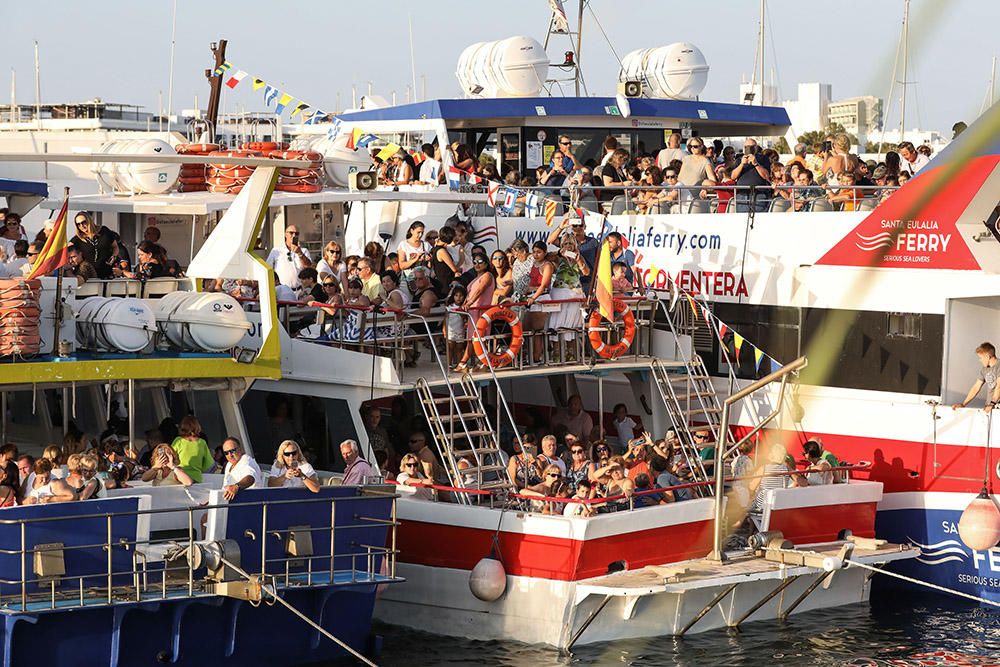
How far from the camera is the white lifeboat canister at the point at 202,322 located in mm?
14773

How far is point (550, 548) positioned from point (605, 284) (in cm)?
334

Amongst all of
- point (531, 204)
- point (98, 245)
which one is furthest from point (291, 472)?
point (531, 204)

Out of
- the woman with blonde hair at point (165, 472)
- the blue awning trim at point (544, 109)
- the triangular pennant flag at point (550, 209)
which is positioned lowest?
the woman with blonde hair at point (165, 472)

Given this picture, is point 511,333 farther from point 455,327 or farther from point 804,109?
point 804,109

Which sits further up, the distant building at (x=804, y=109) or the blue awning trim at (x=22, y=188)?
the distant building at (x=804, y=109)

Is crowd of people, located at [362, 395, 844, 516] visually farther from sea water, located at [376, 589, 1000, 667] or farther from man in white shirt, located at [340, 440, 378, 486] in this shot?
sea water, located at [376, 589, 1000, 667]

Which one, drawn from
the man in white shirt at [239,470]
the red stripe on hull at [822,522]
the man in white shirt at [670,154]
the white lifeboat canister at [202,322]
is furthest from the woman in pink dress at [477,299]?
the man in white shirt at [670,154]

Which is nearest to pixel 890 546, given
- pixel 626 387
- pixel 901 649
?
pixel 901 649

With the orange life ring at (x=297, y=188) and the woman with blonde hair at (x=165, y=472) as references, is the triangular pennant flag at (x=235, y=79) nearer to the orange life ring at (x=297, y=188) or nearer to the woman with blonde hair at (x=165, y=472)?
the orange life ring at (x=297, y=188)

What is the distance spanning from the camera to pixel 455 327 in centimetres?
1567

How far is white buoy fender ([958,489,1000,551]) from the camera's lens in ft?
50.0

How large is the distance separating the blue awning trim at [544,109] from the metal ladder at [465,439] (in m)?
6.39

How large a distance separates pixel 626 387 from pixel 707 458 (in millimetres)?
2329

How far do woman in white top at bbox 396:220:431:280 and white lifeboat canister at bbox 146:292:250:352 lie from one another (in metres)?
2.90
